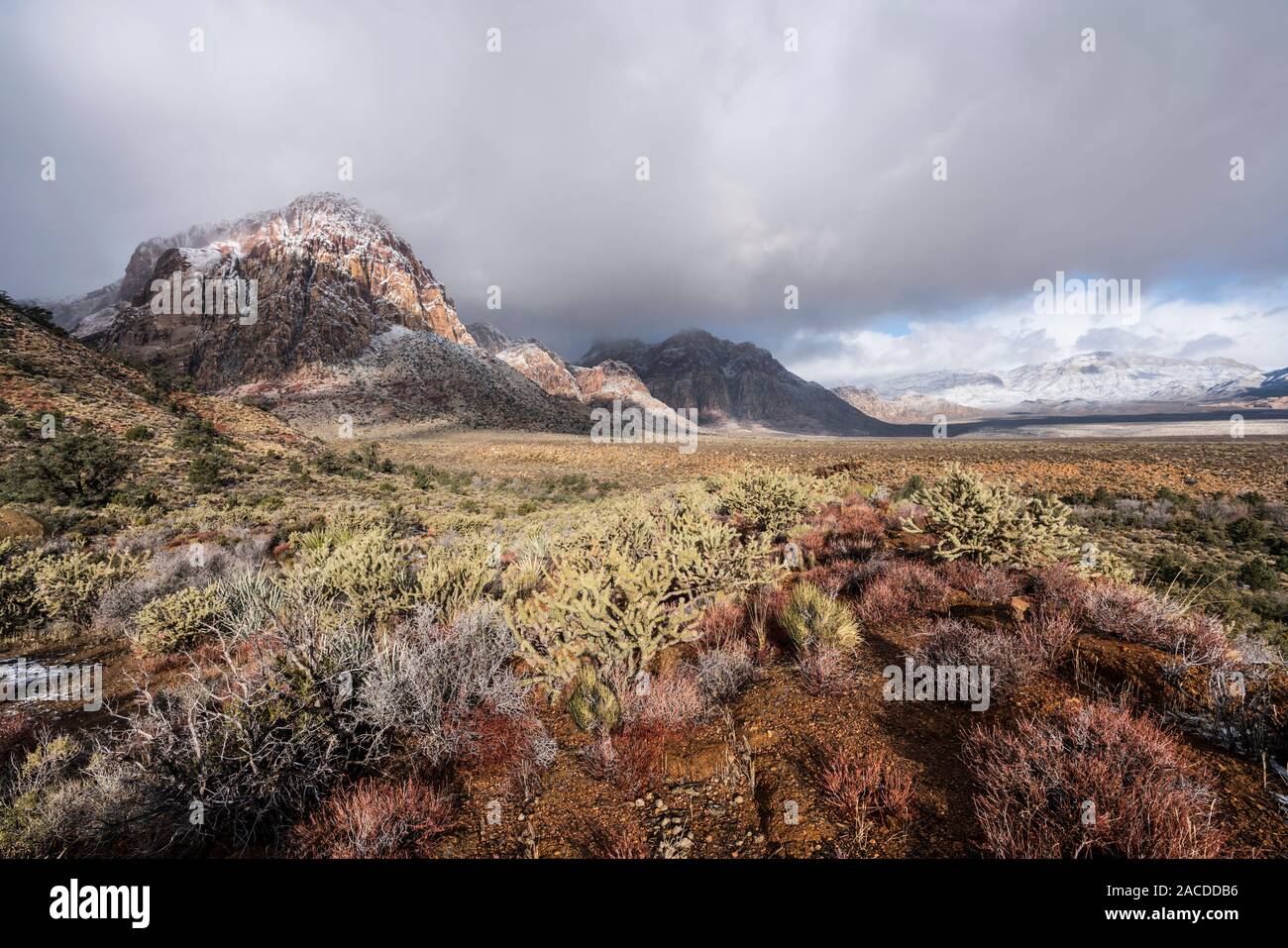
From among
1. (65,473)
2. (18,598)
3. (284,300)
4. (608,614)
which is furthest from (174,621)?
(284,300)

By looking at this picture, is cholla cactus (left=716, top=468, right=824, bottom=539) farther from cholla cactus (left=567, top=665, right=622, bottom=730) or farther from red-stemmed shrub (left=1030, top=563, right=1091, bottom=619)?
cholla cactus (left=567, top=665, right=622, bottom=730)

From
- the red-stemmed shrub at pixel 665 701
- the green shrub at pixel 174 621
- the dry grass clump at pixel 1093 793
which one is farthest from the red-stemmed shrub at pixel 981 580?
the green shrub at pixel 174 621

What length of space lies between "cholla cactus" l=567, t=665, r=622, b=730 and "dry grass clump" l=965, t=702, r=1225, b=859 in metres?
2.62

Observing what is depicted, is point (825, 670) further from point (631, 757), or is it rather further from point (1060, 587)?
point (1060, 587)

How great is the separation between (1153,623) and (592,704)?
5.65 meters

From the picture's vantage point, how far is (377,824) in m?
2.85

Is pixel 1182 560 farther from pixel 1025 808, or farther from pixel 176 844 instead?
pixel 176 844

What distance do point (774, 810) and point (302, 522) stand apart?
45.7ft

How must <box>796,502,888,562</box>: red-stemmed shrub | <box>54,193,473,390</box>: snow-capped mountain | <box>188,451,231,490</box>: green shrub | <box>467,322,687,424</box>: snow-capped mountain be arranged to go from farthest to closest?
<box>467,322,687,424</box>: snow-capped mountain, <box>54,193,473,390</box>: snow-capped mountain, <box>188,451,231,490</box>: green shrub, <box>796,502,888,562</box>: red-stemmed shrub

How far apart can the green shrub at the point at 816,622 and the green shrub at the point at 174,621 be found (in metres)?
6.92

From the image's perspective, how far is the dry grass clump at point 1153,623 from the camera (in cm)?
414

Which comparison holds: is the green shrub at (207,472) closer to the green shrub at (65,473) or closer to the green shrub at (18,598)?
the green shrub at (65,473)

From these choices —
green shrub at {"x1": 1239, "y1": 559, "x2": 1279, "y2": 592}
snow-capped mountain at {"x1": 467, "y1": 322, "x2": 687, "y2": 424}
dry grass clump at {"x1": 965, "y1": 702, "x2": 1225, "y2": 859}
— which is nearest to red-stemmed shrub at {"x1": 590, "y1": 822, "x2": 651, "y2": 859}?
dry grass clump at {"x1": 965, "y1": 702, "x2": 1225, "y2": 859}

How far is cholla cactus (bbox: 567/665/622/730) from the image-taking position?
4.05 metres
